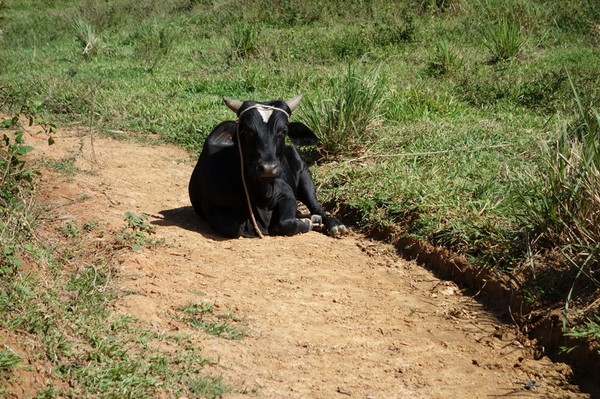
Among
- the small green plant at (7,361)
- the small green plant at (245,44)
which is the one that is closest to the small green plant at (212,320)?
the small green plant at (7,361)

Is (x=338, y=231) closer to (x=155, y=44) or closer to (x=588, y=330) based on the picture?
(x=588, y=330)

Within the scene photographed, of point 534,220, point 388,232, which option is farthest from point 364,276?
point 534,220

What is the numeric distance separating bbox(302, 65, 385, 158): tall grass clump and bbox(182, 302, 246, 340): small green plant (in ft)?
10.8

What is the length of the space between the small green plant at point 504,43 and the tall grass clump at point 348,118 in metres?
3.34

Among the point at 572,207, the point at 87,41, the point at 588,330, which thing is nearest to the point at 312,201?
the point at 572,207

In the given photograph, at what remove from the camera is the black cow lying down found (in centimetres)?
641

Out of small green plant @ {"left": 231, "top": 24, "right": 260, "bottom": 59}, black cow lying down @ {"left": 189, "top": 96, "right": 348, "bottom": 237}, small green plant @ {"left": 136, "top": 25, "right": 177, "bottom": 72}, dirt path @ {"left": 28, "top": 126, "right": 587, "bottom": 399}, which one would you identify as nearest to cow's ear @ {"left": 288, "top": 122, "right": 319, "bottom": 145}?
black cow lying down @ {"left": 189, "top": 96, "right": 348, "bottom": 237}

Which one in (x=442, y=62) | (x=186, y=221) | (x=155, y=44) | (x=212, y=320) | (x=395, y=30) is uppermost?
(x=395, y=30)

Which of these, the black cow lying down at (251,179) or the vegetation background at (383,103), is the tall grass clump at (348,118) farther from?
the black cow lying down at (251,179)

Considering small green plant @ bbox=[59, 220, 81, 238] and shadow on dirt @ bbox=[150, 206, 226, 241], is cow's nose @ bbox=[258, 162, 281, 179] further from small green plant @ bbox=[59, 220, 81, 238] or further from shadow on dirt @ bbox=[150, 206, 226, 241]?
small green plant @ bbox=[59, 220, 81, 238]

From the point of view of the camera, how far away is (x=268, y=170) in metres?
6.16

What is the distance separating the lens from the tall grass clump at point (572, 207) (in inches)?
193

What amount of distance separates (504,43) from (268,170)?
5.71 metres

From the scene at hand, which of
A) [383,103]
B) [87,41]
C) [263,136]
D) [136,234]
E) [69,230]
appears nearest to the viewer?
[69,230]
